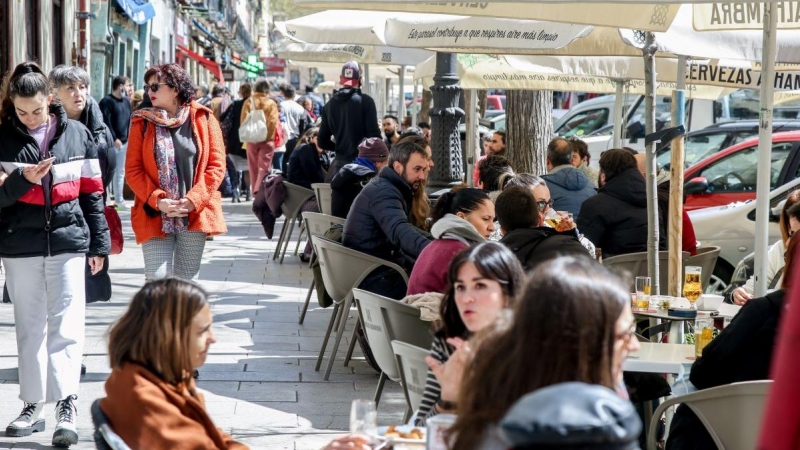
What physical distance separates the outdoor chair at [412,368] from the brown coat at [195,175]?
2.69 meters

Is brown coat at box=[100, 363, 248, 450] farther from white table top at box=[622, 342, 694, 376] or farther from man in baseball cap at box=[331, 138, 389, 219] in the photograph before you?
man in baseball cap at box=[331, 138, 389, 219]

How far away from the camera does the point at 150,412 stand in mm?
3352

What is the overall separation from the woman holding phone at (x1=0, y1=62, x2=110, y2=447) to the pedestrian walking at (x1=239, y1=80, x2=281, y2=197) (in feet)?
39.4

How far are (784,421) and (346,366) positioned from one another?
21.6 feet

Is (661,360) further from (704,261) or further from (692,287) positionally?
(704,261)

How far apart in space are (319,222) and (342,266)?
2.00 meters

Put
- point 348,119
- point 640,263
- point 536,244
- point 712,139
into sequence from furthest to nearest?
point 712,139 → point 348,119 → point 640,263 → point 536,244

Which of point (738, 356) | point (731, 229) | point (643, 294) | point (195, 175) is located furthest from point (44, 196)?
point (731, 229)

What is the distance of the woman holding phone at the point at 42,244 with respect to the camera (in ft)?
19.7

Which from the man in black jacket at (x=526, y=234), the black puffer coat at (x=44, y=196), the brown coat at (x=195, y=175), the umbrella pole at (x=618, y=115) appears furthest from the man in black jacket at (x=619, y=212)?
the umbrella pole at (x=618, y=115)

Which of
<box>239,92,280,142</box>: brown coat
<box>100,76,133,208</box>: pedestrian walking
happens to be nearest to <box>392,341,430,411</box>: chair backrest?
<box>100,76,133,208</box>: pedestrian walking

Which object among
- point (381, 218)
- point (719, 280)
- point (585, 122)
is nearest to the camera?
point (381, 218)

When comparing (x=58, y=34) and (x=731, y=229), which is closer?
(x=731, y=229)

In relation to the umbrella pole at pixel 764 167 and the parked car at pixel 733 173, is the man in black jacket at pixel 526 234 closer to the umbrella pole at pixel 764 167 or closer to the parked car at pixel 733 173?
the umbrella pole at pixel 764 167
